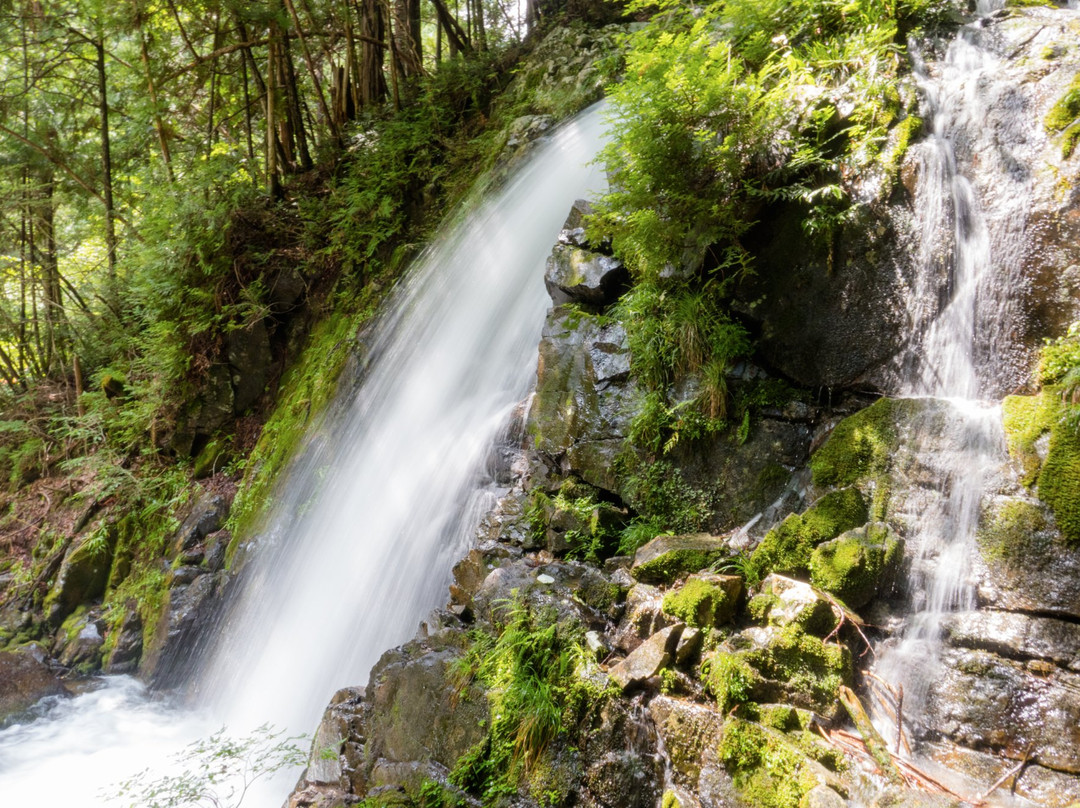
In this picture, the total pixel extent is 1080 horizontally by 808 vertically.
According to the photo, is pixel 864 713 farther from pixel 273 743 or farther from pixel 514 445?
pixel 273 743

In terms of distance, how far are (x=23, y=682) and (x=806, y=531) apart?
8.65 m

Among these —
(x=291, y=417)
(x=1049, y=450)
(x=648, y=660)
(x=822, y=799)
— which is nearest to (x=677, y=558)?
(x=648, y=660)

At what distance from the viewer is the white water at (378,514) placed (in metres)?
5.44

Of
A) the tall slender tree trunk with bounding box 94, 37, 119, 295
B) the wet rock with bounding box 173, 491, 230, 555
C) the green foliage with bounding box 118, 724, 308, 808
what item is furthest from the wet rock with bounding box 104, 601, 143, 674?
the tall slender tree trunk with bounding box 94, 37, 119, 295

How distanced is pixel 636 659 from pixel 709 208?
2.92 metres

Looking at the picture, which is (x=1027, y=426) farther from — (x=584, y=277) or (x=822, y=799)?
(x=584, y=277)

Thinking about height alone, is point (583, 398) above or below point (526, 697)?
above

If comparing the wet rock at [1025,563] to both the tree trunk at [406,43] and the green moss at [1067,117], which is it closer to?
the green moss at [1067,117]

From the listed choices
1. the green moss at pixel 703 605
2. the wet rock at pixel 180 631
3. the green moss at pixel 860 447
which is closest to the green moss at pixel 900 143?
the green moss at pixel 860 447

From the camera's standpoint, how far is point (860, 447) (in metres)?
3.59

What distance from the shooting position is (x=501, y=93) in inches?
391

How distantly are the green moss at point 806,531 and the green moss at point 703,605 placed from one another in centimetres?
33

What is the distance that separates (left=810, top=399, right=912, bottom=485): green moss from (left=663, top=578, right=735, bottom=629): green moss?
0.98 m

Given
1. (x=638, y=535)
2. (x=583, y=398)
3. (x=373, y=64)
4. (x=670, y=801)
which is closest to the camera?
(x=670, y=801)
